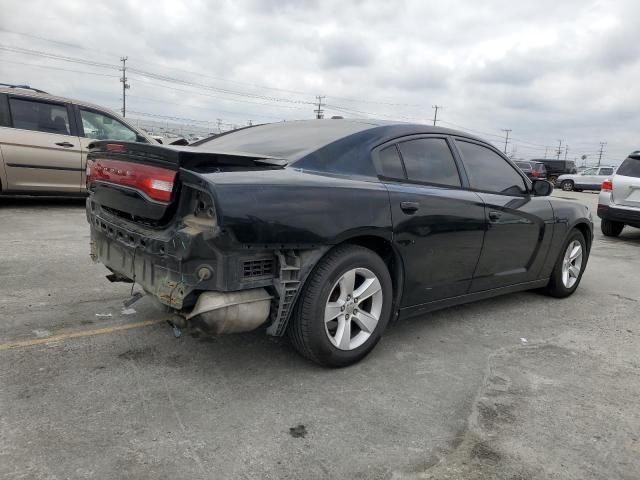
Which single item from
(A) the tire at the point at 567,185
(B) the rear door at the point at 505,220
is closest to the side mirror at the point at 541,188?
(B) the rear door at the point at 505,220

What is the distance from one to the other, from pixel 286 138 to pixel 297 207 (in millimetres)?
985

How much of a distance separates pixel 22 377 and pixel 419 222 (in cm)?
247

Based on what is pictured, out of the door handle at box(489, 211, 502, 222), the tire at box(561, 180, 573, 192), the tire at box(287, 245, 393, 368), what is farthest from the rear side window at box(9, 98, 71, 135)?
the tire at box(561, 180, 573, 192)

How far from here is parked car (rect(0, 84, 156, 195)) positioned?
7551 mm

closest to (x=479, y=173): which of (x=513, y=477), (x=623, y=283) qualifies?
(x=513, y=477)

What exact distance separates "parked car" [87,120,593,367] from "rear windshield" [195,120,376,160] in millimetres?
20

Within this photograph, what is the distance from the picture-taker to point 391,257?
333cm

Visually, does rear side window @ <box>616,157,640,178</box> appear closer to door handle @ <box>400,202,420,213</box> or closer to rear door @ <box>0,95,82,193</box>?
door handle @ <box>400,202,420,213</box>

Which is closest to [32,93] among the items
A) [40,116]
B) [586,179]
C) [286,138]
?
[40,116]

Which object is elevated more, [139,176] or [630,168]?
[630,168]

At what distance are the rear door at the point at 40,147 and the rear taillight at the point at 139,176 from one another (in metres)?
5.19

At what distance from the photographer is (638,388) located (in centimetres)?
316

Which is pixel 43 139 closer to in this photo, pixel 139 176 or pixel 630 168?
pixel 139 176

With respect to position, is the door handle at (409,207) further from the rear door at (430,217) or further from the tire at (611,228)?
the tire at (611,228)
